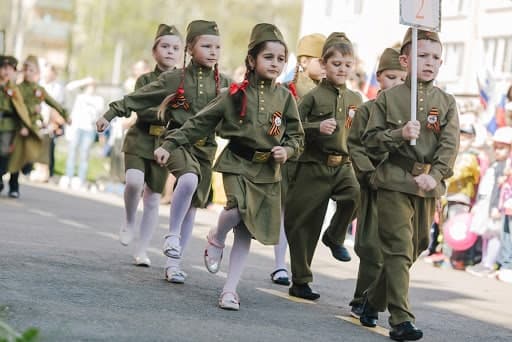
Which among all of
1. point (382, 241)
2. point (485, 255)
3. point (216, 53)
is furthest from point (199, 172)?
point (485, 255)

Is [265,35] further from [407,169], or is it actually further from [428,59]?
[407,169]

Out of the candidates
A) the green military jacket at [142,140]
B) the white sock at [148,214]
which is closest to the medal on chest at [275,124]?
the green military jacket at [142,140]

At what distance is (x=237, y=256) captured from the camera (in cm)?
895

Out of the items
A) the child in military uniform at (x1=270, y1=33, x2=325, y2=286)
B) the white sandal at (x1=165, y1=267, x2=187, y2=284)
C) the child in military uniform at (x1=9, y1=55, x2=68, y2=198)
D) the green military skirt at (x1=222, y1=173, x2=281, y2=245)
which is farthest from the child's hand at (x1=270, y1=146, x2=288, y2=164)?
the child in military uniform at (x1=9, y1=55, x2=68, y2=198)

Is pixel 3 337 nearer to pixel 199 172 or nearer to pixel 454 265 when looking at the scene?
pixel 199 172

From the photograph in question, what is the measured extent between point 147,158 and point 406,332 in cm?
325

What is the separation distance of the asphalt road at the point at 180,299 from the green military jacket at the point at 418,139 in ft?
3.26

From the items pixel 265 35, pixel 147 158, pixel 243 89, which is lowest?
pixel 147 158

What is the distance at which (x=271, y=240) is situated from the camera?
891 cm

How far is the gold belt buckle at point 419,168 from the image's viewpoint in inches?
330

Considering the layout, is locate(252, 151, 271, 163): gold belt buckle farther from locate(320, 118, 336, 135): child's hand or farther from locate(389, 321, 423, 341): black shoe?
locate(389, 321, 423, 341): black shoe

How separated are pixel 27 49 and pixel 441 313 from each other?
70364 mm

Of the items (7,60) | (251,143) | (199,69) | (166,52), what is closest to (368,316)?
(251,143)

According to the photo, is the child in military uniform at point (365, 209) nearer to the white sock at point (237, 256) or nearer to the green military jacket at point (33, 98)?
the white sock at point (237, 256)
